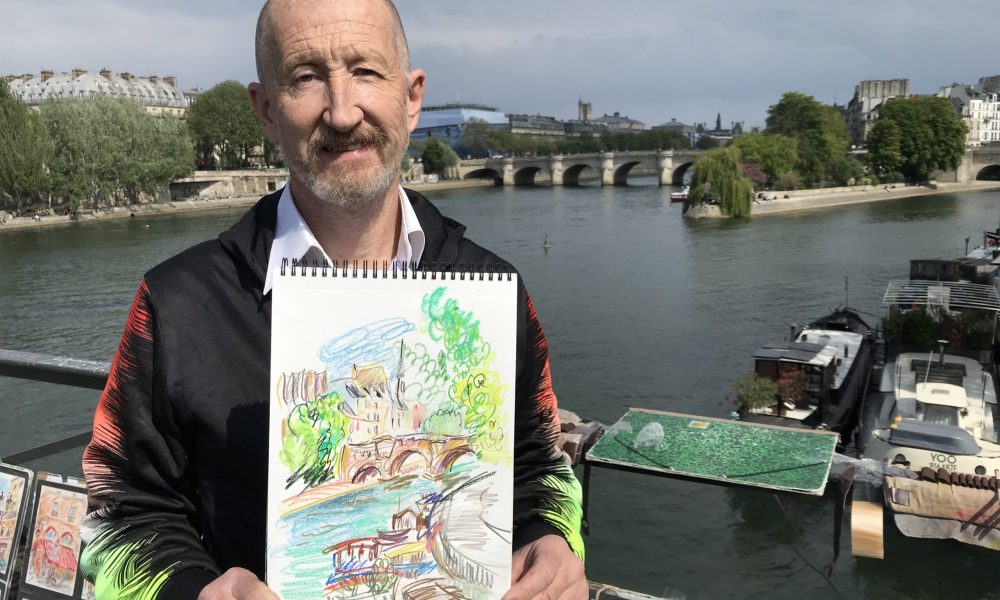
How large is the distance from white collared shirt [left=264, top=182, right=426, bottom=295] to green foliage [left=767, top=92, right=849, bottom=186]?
47579 mm

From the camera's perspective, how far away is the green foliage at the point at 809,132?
4672 centimetres

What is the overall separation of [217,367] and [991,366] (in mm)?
13283

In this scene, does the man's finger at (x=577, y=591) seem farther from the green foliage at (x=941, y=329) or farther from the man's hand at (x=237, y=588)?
the green foliage at (x=941, y=329)

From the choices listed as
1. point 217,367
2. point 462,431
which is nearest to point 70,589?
point 217,367

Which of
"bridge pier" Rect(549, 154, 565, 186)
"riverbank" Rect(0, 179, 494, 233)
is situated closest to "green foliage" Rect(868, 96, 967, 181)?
"bridge pier" Rect(549, 154, 565, 186)

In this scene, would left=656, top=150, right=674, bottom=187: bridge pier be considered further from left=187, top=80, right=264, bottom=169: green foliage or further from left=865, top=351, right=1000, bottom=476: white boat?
left=865, top=351, right=1000, bottom=476: white boat

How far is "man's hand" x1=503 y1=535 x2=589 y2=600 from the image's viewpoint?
102cm

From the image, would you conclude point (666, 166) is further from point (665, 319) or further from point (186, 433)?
point (186, 433)

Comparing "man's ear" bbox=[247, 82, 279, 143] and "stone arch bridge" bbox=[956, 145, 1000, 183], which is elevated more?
"man's ear" bbox=[247, 82, 279, 143]

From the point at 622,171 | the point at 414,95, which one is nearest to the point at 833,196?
the point at 622,171

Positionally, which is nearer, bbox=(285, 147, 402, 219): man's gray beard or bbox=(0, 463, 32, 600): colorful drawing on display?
bbox=(285, 147, 402, 219): man's gray beard

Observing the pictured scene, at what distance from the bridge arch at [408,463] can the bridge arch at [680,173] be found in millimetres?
60235

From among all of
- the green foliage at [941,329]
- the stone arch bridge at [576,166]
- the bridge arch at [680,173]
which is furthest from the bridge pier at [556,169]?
the green foliage at [941,329]

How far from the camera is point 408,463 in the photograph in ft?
3.28
